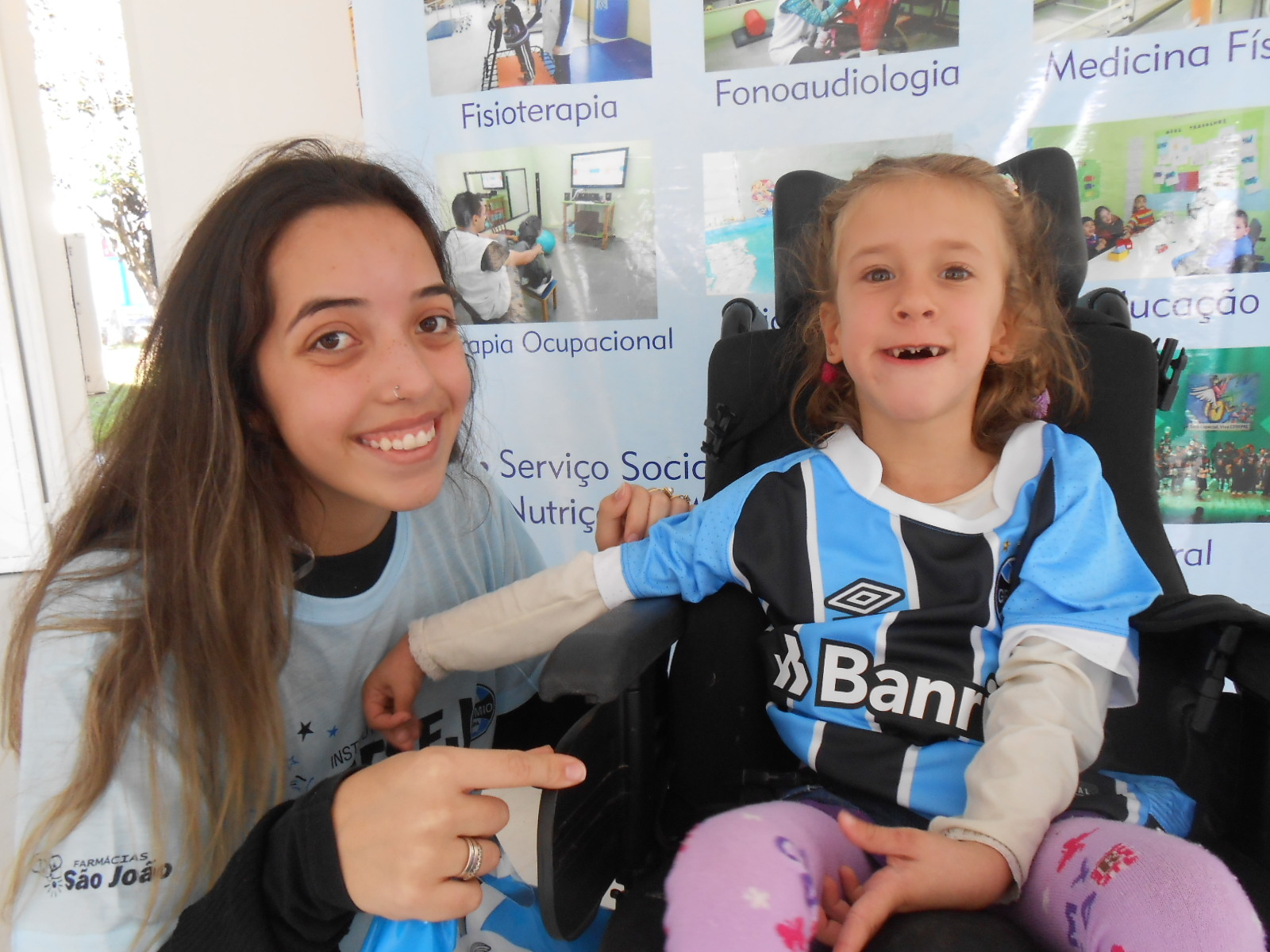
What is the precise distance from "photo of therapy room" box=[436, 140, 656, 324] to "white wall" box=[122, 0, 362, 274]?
431 millimetres

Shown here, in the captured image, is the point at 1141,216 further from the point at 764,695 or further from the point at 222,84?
the point at 222,84

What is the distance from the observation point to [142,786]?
756 mm

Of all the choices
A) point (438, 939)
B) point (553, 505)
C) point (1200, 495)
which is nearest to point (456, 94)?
point (553, 505)

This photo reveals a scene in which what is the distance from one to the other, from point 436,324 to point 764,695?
2.06 feet

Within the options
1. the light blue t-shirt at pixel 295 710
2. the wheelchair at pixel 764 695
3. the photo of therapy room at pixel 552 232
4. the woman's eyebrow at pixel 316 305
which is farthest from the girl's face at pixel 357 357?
the photo of therapy room at pixel 552 232

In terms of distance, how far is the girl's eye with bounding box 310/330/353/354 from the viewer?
2.90 ft

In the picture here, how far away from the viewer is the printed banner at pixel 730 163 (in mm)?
1760

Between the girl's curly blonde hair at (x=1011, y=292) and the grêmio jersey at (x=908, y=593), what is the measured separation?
0.06 m

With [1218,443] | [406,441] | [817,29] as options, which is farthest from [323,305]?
[1218,443]

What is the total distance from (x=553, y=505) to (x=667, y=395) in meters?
0.41

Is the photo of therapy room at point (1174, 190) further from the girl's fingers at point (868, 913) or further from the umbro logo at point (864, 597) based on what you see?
the girl's fingers at point (868, 913)

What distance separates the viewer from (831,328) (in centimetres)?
116

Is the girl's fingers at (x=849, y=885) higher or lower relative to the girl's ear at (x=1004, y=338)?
lower

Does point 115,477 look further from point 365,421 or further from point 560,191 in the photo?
point 560,191
